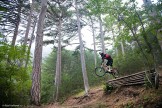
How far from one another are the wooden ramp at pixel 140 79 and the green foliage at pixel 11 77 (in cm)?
542

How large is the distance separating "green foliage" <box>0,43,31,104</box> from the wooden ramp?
5.42 m

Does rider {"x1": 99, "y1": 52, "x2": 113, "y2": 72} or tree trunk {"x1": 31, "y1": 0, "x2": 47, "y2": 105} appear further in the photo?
rider {"x1": 99, "y1": 52, "x2": 113, "y2": 72}

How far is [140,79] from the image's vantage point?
873 centimetres

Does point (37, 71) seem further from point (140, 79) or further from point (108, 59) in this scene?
point (140, 79)

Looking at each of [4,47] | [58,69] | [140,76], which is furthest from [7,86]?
[58,69]

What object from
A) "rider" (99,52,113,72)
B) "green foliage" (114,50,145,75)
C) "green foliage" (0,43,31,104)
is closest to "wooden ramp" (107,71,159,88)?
"rider" (99,52,113,72)

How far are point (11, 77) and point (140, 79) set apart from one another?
6.35 metres

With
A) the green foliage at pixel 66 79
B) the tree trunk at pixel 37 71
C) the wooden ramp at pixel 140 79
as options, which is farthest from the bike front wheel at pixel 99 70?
the green foliage at pixel 66 79

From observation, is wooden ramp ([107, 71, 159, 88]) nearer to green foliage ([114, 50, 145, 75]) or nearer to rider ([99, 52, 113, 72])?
rider ([99, 52, 113, 72])

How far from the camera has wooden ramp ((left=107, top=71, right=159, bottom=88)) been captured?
753cm

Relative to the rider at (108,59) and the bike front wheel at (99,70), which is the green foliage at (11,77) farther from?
the bike front wheel at (99,70)

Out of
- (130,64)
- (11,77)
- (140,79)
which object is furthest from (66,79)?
(11,77)

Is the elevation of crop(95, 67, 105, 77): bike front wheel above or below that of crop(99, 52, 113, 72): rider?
below

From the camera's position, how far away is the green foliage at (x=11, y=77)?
559 centimetres
